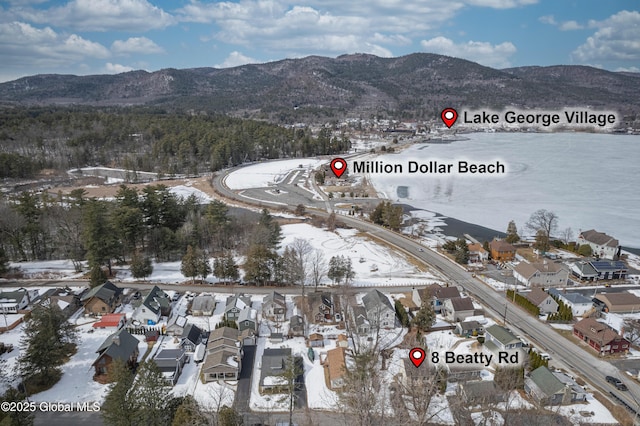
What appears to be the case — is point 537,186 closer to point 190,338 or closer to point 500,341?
point 500,341

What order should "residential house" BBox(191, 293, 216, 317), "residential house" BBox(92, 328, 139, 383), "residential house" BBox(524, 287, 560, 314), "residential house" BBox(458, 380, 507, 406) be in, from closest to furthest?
"residential house" BBox(458, 380, 507, 406)
"residential house" BBox(92, 328, 139, 383)
"residential house" BBox(191, 293, 216, 317)
"residential house" BBox(524, 287, 560, 314)

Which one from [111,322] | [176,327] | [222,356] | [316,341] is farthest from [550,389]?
[111,322]

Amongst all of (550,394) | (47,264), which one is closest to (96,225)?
(47,264)

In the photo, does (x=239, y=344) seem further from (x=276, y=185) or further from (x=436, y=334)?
(x=276, y=185)

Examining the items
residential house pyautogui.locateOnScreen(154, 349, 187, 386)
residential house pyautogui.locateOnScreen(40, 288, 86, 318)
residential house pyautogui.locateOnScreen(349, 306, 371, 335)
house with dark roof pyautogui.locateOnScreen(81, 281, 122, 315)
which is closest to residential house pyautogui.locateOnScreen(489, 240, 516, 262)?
residential house pyautogui.locateOnScreen(349, 306, 371, 335)

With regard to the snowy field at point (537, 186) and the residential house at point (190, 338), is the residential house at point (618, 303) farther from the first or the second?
the residential house at point (190, 338)

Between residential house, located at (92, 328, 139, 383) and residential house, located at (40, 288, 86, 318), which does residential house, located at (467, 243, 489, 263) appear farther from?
residential house, located at (40, 288, 86, 318)
